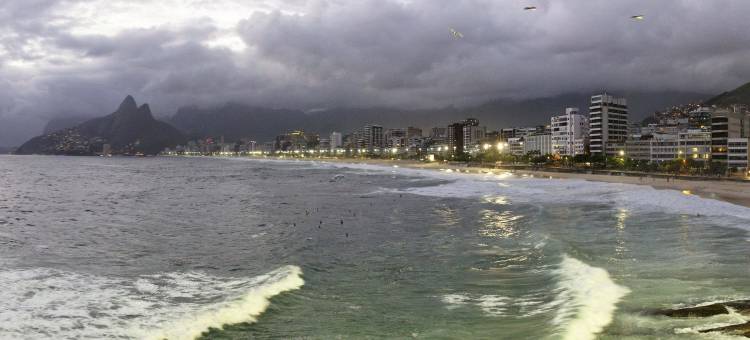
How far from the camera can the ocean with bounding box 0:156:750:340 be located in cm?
1362

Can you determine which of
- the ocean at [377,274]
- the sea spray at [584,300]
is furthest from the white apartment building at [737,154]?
the sea spray at [584,300]

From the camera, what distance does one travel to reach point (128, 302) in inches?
642

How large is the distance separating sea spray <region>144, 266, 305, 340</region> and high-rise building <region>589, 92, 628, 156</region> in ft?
566

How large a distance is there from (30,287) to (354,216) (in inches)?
949

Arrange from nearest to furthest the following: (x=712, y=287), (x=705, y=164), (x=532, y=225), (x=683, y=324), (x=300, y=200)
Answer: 1. (x=683, y=324)
2. (x=712, y=287)
3. (x=532, y=225)
4. (x=300, y=200)
5. (x=705, y=164)

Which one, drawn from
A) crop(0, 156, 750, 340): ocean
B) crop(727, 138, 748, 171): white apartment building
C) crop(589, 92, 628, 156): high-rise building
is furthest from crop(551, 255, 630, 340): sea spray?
crop(589, 92, 628, 156): high-rise building

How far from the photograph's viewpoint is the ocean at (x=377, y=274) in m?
13.6

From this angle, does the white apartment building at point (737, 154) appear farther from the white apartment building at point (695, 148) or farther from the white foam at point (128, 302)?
the white foam at point (128, 302)

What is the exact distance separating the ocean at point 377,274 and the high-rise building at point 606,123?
14460 centimetres

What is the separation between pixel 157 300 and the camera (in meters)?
16.6

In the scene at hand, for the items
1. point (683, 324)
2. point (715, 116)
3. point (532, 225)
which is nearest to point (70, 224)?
point (532, 225)

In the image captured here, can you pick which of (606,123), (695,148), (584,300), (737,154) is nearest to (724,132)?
(695,148)

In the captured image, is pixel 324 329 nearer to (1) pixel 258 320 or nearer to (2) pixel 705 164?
(1) pixel 258 320

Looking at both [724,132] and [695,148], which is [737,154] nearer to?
[724,132]
